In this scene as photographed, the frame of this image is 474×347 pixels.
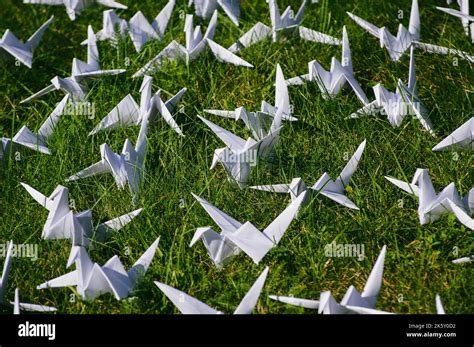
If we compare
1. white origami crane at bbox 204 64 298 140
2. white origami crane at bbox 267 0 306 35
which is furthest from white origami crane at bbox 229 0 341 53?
white origami crane at bbox 204 64 298 140

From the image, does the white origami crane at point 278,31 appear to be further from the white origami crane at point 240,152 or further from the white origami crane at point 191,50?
the white origami crane at point 240,152

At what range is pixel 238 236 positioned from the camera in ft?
9.92

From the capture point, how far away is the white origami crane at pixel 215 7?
432cm

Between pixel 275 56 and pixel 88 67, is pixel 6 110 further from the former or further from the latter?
pixel 275 56

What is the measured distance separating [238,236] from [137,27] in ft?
5.32

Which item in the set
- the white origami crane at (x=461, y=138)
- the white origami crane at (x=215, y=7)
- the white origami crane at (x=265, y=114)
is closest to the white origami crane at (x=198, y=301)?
the white origami crane at (x=265, y=114)

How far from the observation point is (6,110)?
403cm

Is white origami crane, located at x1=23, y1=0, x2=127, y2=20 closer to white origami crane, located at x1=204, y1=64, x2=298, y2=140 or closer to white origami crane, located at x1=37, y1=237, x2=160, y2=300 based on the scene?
white origami crane, located at x1=204, y1=64, x2=298, y2=140

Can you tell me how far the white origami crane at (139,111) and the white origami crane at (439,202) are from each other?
41.7 inches

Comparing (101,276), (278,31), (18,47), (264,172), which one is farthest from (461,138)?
(18,47)

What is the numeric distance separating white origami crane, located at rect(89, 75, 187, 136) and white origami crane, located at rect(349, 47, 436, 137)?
2.52 ft

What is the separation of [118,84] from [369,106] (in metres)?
1.16
